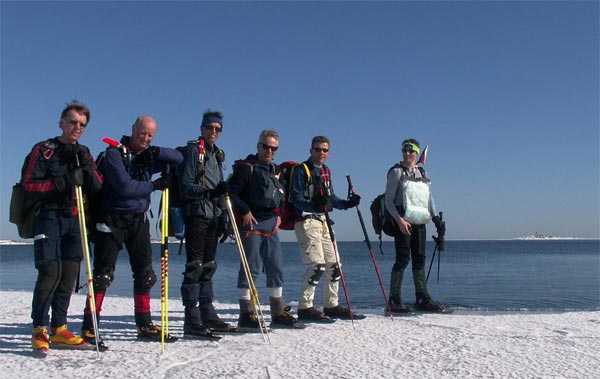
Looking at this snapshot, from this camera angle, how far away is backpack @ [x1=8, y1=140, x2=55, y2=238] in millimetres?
4438

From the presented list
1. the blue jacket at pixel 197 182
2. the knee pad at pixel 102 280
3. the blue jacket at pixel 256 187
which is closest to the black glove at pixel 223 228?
the blue jacket at pixel 197 182

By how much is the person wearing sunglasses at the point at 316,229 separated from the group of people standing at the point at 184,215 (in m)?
0.01

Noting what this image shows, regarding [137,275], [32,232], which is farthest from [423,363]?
[32,232]

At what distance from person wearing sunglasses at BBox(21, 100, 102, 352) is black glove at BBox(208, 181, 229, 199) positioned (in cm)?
110

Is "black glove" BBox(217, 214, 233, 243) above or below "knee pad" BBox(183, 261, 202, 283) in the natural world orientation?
above

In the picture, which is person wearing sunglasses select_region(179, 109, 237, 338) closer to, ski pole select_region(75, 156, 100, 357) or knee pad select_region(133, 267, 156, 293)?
knee pad select_region(133, 267, 156, 293)

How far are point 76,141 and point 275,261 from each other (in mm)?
2616

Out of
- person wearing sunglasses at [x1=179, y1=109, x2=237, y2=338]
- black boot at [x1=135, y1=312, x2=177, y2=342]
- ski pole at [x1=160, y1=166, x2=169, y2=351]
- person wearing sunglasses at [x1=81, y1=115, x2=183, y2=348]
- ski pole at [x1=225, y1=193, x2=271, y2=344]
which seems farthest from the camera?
ski pole at [x1=225, y1=193, x2=271, y2=344]

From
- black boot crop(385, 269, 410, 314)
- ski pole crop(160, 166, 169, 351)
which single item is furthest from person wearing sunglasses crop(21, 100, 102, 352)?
black boot crop(385, 269, 410, 314)

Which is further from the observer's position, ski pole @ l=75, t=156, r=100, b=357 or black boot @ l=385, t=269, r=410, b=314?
black boot @ l=385, t=269, r=410, b=314

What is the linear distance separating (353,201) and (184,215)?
2364 mm

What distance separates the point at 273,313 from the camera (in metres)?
6.02

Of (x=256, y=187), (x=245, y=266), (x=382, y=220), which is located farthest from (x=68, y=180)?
(x=382, y=220)

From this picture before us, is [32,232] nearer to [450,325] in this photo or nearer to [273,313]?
[273,313]
